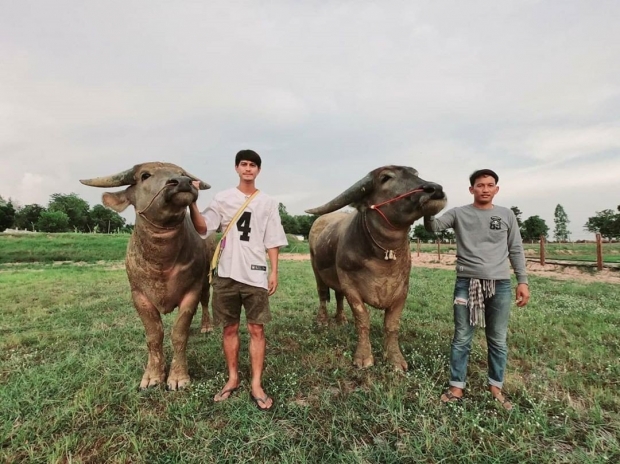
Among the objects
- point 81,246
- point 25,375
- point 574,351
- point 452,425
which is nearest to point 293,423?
point 452,425

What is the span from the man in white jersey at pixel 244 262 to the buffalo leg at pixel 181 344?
0.48 m

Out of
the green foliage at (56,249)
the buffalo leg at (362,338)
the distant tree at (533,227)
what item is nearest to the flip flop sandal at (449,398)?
the buffalo leg at (362,338)

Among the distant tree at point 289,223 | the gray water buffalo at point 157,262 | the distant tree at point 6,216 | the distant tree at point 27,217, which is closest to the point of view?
the gray water buffalo at point 157,262

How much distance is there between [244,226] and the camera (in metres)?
3.20

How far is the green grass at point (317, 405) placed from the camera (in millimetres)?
2322

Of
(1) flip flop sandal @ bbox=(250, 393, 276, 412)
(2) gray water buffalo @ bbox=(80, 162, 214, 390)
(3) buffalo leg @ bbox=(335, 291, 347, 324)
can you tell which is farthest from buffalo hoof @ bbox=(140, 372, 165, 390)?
(3) buffalo leg @ bbox=(335, 291, 347, 324)

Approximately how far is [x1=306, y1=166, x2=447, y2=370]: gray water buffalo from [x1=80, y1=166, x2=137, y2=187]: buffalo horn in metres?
1.86

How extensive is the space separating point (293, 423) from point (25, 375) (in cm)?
293

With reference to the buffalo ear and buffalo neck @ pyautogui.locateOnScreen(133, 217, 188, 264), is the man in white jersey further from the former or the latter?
the buffalo ear

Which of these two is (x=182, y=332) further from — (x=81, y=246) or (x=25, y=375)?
(x=81, y=246)

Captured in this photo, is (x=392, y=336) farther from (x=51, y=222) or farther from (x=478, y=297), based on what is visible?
(x=51, y=222)

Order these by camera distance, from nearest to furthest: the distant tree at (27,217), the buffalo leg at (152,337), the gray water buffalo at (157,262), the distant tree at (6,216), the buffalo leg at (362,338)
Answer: the gray water buffalo at (157,262), the buffalo leg at (152,337), the buffalo leg at (362,338), the distant tree at (6,216), the distant tree at (27,217)

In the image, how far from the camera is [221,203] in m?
3.27

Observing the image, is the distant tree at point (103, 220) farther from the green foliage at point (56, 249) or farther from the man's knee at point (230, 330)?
the man's knee at point (230, 330)
